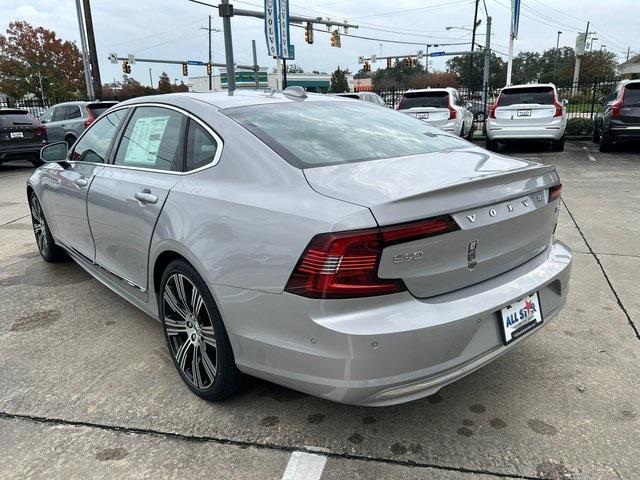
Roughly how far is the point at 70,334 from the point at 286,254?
7.36ft

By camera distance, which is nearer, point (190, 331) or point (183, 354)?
point (190, 331)

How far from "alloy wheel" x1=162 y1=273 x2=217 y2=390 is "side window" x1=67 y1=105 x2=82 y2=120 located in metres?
12.3

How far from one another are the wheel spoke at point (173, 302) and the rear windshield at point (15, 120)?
11.9m

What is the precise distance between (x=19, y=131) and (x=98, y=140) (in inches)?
408

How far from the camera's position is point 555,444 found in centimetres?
236

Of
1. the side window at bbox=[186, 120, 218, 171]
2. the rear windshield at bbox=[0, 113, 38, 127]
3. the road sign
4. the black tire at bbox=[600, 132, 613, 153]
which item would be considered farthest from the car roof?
the road sign

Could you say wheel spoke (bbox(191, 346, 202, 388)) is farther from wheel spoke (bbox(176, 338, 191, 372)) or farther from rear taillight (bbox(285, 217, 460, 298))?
rear taillight (bbox(285, 217, 460, 298))

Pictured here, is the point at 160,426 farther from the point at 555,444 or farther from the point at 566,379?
the point at 566,379

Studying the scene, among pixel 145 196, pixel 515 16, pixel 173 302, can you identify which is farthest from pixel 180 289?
pixel 515 16

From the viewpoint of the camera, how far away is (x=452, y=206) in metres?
2.11

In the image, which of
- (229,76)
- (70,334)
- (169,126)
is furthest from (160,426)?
(229,76)

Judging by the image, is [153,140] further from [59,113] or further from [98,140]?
[59,113]

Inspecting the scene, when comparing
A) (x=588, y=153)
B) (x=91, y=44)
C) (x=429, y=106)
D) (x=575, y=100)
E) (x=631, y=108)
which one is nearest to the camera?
(x=631, y=108)

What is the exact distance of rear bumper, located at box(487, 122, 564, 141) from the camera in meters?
11.7
